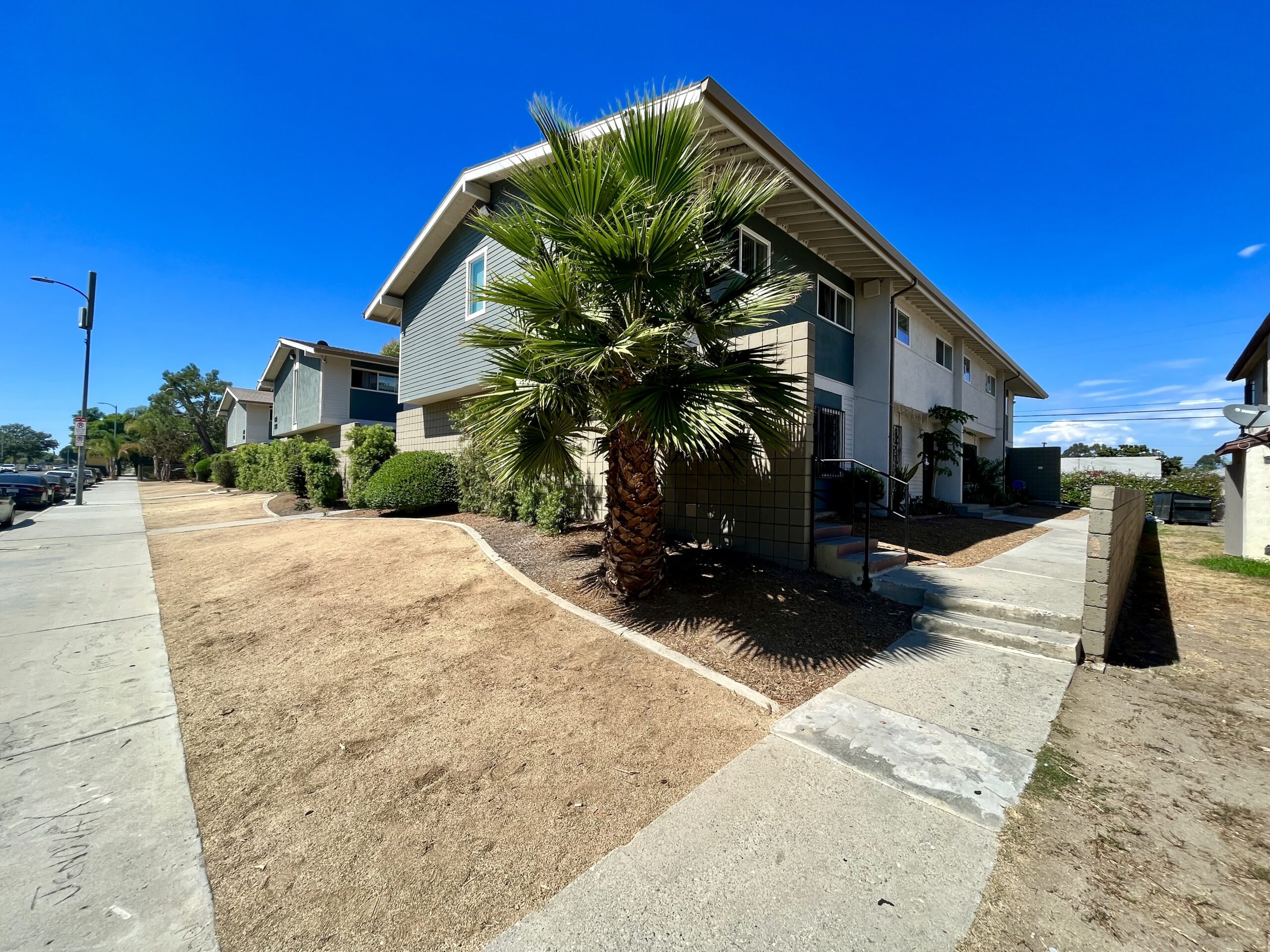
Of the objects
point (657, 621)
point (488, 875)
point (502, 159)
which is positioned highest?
point (502, 159)

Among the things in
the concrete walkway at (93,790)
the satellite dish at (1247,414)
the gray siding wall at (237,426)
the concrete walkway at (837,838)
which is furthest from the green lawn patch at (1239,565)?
the gray siding wall at (237,426)

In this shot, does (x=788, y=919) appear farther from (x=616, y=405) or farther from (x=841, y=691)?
(x=616, y=405)

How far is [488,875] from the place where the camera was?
229 centimetres

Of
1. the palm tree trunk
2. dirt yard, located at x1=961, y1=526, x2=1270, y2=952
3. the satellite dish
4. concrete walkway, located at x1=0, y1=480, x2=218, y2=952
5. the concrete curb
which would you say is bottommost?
concrete walkway, located at x1=0, y1=480, x2=218, y2=952

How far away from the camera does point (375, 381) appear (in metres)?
22.8

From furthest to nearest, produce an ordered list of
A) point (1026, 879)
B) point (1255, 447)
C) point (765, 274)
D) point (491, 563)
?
point (1255, 447), point (491, 563), point (765, 274), point (1026, 879)

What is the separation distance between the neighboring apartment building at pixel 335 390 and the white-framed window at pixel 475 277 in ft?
30.2

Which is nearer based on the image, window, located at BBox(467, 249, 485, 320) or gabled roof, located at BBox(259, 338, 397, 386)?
window, located at BBox(467, 249, 485, 320)

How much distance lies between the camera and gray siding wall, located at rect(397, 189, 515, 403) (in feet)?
38.8

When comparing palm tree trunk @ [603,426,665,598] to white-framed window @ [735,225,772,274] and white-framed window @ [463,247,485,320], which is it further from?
white-framed window @ [463,247,485,320]

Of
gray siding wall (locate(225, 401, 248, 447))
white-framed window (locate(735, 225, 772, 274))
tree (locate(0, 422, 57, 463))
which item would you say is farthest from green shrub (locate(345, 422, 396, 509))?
tree (locate(0, 422, 57, 463))

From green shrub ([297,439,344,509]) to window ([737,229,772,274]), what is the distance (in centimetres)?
1225

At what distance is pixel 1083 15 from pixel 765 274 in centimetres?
683

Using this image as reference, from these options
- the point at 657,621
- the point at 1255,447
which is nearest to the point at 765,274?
the point at 657,621
